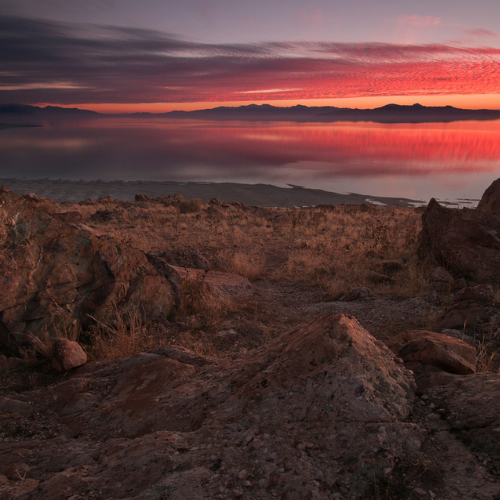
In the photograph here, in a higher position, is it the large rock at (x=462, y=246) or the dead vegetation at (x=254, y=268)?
the large rock at (x=462, y=246)

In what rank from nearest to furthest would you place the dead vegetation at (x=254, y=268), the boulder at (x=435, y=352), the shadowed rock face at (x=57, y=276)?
1. the boulder at (x=435, y=352)
2. the shadowed rock face at (x=57, y=276)
3. the dead vegetation at (x=254, y=268)

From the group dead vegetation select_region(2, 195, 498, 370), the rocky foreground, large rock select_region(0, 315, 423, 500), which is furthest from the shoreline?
large rock select_region(0, 315, 423, 500)

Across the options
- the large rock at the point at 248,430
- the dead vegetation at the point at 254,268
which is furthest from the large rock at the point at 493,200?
the large rock at the point at 248,430

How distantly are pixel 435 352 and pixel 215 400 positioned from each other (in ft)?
5.90

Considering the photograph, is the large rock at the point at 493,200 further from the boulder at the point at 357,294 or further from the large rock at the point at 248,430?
the large rock at the point at 248,430

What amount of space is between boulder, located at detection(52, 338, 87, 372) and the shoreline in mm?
23174

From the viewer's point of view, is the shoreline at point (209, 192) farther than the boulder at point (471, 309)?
Yes

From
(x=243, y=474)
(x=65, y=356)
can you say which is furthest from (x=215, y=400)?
(x=65, y=356)

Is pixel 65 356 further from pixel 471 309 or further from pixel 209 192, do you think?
pixel 209 192

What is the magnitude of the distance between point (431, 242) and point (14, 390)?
7.96 m

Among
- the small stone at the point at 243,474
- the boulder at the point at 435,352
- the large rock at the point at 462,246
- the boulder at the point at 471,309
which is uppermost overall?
the large rock at the point at 462,246

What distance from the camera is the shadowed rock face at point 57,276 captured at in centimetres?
Answer: 396

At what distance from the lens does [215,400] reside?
2379 millimetres

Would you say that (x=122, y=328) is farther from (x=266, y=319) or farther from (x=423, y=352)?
(x=423, y=352)
